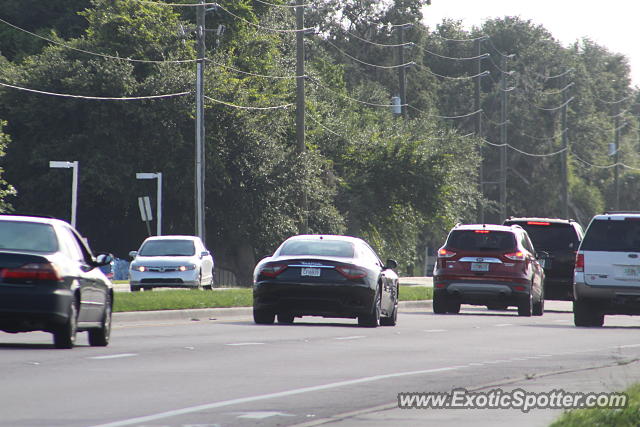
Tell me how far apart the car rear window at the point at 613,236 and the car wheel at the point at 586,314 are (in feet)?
3.42

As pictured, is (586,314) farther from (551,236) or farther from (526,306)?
(551,236)

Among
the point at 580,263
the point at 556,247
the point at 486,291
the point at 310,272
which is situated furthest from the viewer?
the point at 556,247

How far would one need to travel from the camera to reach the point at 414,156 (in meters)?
59.9

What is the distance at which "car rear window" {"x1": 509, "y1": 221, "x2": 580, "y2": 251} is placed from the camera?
110 ft

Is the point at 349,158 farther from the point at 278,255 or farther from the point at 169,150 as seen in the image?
the point at 278,255

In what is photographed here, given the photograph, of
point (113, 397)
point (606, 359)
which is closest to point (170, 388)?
point (113, 397)

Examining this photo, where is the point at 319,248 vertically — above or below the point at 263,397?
above

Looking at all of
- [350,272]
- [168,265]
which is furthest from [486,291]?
[168,265]

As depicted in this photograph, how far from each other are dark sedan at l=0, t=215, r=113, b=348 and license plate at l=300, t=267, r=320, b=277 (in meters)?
5.70

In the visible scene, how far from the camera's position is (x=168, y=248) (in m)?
39.0

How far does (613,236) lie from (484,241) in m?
4.93

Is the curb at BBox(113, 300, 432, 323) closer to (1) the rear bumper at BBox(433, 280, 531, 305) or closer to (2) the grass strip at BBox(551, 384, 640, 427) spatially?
(1) the rear bumper at BBox(433, 280, 531, 305)

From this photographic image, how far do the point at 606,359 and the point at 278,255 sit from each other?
7.59 metres

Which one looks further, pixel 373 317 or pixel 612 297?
pixel 612 297
